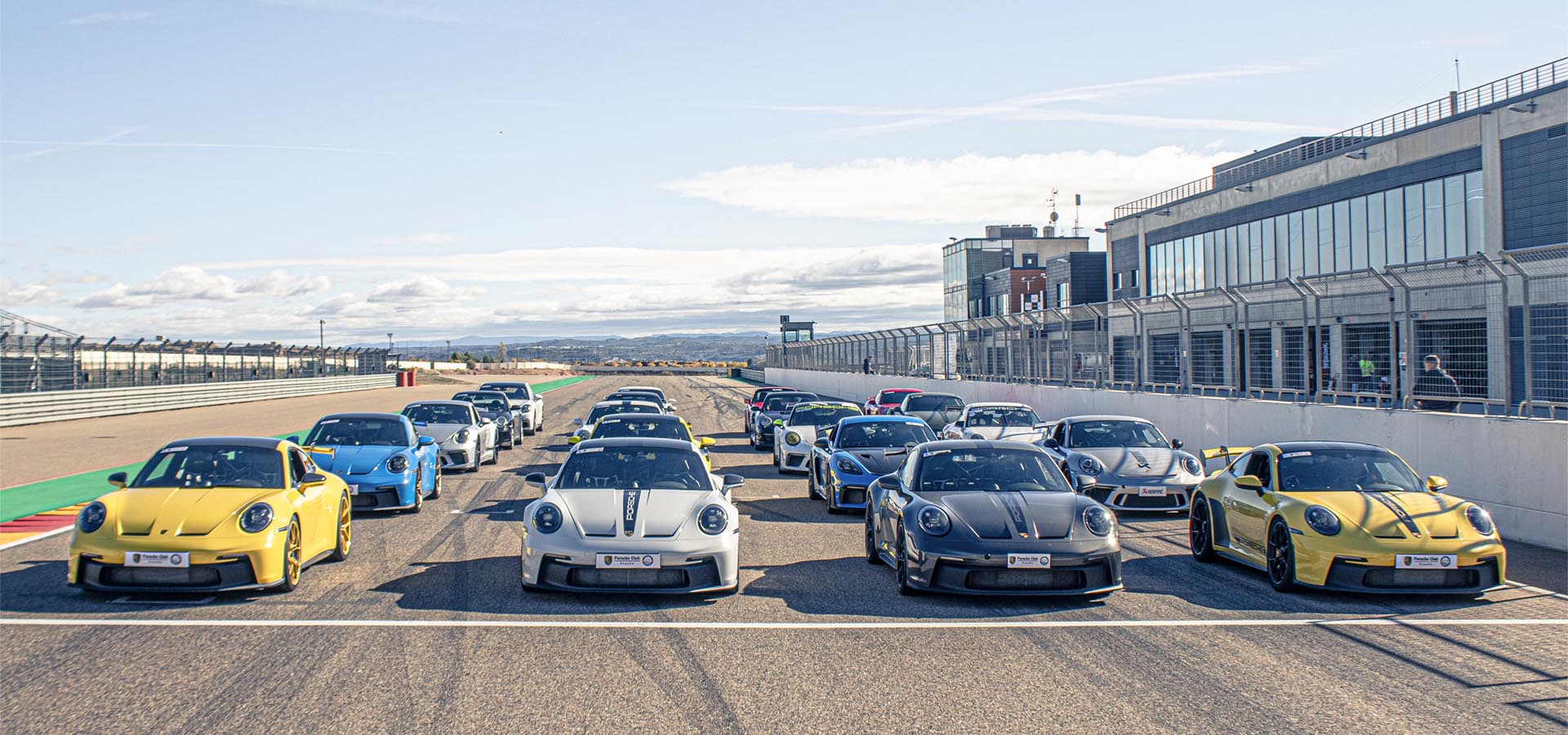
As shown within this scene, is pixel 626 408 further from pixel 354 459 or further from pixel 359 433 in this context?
pixel 354 459

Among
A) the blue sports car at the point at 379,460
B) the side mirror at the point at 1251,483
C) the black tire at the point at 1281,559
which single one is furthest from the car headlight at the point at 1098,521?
the blue sports car at the point at 379,460

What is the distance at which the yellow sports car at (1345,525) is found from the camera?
866cm

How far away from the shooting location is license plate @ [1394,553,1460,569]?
340 inches

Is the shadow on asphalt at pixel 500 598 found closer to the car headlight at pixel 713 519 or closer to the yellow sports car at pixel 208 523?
the car headlight at pixel 713 519

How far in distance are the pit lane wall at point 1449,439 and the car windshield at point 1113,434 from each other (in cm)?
217

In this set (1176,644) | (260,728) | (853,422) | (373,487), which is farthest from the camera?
(853,422)

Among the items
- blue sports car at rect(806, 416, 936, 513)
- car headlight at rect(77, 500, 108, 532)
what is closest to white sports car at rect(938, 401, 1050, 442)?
blue sports car at rect(806, 416, 936, 513)

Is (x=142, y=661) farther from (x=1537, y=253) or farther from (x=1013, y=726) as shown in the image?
(x=1537, y=253)

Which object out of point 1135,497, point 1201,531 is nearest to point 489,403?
point 1135,497

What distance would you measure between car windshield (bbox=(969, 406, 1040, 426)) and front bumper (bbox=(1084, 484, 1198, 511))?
237 inches

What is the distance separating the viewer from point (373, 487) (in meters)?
13.2

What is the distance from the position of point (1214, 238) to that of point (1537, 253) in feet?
118

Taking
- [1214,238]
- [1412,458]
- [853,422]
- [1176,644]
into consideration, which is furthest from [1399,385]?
[1214,238]

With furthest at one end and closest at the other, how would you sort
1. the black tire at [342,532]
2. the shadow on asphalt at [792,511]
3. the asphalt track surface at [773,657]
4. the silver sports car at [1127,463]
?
1. the silver sports car at [1127,463]
2. the shadow on asphalt at [792,511]
3. the black tire at [342,532]
4. the asphalt track surface at [773,657]
